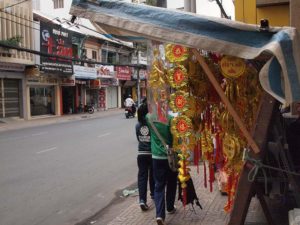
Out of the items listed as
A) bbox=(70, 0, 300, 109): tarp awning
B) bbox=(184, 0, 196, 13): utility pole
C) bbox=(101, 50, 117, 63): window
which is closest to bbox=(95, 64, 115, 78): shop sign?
bbox=(101, 50, 117, 63): window

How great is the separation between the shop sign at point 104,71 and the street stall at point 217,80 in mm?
34707

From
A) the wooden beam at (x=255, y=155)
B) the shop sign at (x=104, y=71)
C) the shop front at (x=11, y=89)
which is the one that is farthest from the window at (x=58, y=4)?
the wooden beam at (x=255, y=155)

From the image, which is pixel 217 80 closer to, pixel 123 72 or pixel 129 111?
pixel 129 111

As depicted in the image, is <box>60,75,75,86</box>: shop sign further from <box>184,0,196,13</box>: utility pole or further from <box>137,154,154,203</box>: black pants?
<box>137,154,154,203</box>: black pants

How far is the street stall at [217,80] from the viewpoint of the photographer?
10.4 ft

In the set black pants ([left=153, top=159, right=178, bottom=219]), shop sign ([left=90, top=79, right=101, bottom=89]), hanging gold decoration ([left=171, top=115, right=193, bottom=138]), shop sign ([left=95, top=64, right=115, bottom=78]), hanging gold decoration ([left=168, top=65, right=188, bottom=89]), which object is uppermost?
shop sign ([left=95, top=64, right=115, bottom=78])

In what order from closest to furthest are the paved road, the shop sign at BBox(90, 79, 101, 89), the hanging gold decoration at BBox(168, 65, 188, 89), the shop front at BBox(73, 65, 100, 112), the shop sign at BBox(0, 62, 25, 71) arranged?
the hanging gold decoration at BBox(168, 65, 188, 89) < the paved road < the shop sign at BBox(0, 62, 25, 71) < the shop front at BBox(73, 65, 100, 112) < the shop sign at BBox(90, 79, 101, 89)

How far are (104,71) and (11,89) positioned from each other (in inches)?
541

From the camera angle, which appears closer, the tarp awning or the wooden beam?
the tarp awning

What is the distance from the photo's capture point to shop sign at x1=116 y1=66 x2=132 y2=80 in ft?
145

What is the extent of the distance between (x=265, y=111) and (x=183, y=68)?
0.99m

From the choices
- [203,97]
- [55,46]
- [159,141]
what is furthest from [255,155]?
[55,46]

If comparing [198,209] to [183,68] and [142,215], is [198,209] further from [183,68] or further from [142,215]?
[183,68]

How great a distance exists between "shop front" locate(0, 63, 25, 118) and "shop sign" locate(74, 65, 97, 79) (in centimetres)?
673
